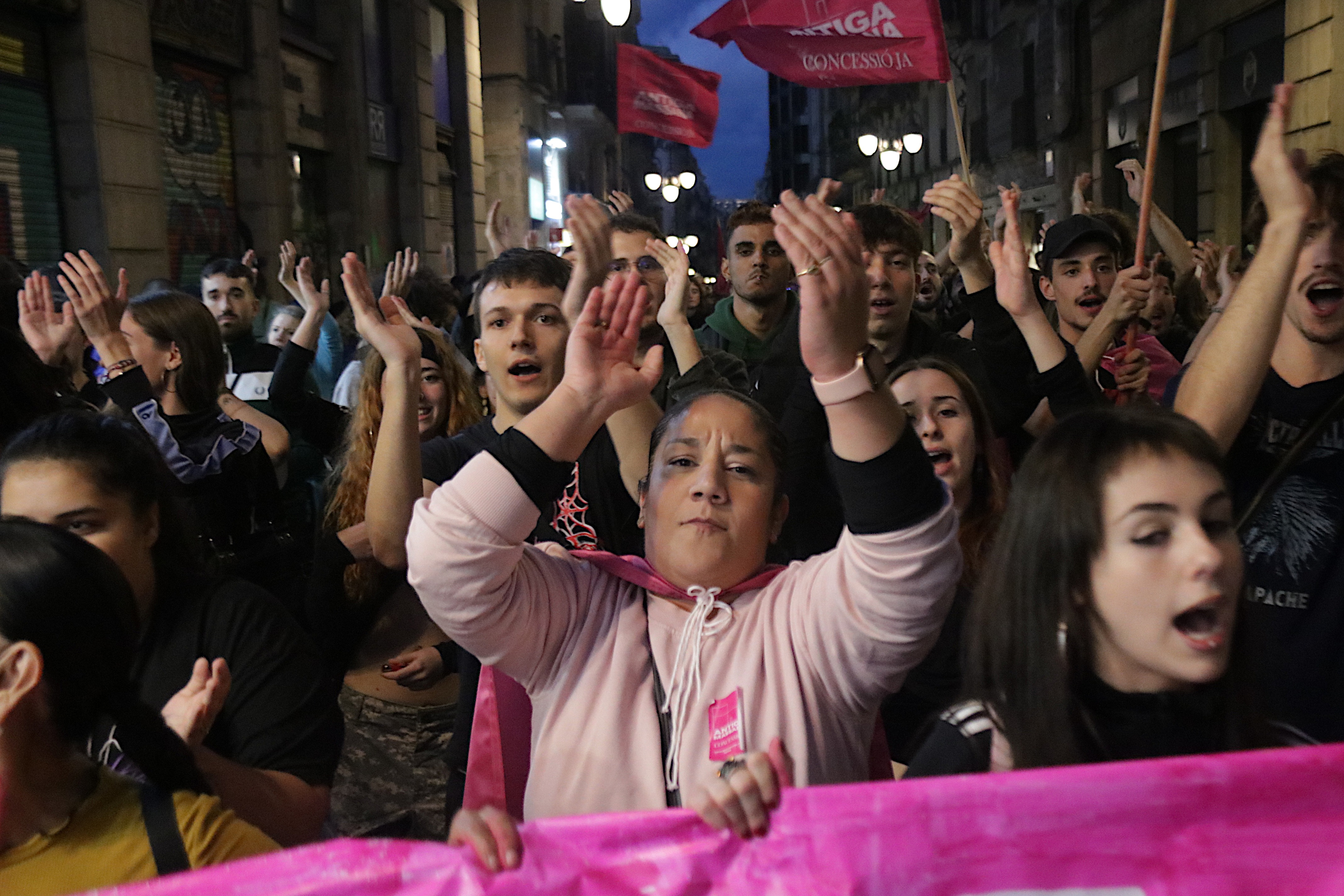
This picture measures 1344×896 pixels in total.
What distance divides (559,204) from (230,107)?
2173cm

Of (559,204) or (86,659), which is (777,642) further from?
(559,204)

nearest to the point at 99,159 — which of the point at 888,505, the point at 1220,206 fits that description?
the point at 888,505

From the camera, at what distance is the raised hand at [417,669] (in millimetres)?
3473

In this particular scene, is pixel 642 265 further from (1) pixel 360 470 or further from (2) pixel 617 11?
(2) pixel 617 11

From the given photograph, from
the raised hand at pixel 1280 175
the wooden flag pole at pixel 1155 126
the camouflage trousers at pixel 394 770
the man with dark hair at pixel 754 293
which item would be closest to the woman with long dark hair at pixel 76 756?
the camouflage trousers at pixel 394 770

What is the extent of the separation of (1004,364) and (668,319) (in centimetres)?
119

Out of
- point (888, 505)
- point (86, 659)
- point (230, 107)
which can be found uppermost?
point (230, 107)

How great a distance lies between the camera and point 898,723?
109 inches

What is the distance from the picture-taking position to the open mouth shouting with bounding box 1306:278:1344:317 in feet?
8.55

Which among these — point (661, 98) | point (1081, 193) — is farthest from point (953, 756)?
point (661, 98)

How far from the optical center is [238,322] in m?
6.19

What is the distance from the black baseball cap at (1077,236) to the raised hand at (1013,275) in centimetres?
130

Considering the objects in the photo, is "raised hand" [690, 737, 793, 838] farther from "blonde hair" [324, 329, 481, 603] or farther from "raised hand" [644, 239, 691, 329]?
"raised hand" [644, 239, 691, 329]

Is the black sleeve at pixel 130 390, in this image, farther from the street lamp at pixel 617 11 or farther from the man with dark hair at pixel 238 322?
the street lamp at pixel 617 11
